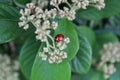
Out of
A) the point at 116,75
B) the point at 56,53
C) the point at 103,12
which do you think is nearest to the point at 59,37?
A: the point at 56,53

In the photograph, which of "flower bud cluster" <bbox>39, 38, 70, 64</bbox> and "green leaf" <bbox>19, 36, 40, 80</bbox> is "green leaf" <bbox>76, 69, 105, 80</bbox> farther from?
"flower bud cluster" <bbox>39, 38, 70, 64</bbox>

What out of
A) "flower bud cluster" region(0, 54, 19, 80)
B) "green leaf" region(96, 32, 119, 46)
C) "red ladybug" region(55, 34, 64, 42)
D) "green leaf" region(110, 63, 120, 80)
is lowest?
"green leaf" region(110, 63, 120, 80)

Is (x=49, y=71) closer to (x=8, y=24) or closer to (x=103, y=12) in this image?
(x=8, y=24)

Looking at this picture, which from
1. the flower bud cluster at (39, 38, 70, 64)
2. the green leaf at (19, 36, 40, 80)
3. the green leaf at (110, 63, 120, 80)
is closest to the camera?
the flower bud cluster at (39, 38, 70, 64)

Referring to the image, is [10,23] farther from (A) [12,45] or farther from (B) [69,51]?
(A) [12,45]

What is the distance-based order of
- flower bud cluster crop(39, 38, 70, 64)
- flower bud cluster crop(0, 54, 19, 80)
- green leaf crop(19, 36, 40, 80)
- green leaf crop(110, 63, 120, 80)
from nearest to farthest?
flower bud cluster crop(39, 38, 70, 64), green leaf crop(19, 36, 40, 80), flower bud cluster crop(0, 54, 19, 80), green leaf crop(110, 63, 120, 80)

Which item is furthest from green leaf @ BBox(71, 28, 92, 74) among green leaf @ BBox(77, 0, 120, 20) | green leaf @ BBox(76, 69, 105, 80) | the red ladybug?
green leaf @ BBox(76, 69, 105, 80)
